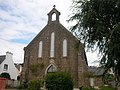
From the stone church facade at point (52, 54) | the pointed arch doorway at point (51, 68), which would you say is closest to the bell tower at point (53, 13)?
the stone church facade at point (52, 54)

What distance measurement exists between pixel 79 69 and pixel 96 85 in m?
6.94

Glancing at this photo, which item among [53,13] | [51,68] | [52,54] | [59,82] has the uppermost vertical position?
[53,13]

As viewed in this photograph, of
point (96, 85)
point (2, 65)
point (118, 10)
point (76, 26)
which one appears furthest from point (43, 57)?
point (118, 10)

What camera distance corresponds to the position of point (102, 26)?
59.6 feet

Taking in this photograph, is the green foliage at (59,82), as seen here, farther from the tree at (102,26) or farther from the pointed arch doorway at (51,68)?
the pointed arch doorway at (51,68)

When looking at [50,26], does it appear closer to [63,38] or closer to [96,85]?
[63,38]

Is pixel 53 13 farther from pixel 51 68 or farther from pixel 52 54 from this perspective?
pixel 51 68

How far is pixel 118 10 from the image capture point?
17703 mm

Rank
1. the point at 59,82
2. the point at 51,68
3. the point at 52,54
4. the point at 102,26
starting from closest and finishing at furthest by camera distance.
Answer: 1. the point at 102,26
2. the point at 59,82
3. the point at 51,68
4. the point at 52,54

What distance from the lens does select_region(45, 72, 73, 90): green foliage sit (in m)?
23.8

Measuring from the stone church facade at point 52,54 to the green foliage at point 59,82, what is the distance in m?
16.7

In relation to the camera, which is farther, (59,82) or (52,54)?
(52,54)

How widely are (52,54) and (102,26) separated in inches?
1065

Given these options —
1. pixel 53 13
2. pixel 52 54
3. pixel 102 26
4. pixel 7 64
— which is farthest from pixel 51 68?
pixel 102 26
